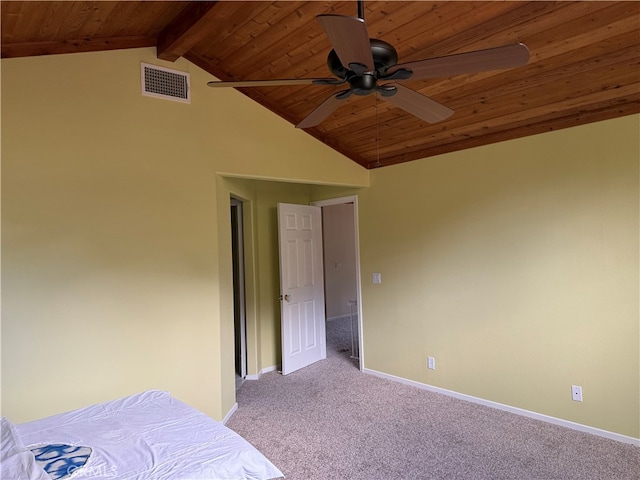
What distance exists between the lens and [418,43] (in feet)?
7.76

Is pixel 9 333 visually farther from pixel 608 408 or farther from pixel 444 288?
pixel 608 408

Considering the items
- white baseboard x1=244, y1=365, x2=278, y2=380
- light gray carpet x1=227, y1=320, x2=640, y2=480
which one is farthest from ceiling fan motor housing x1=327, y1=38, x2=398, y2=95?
white baseboard x1=244, y1=365, x2=278, y2=380

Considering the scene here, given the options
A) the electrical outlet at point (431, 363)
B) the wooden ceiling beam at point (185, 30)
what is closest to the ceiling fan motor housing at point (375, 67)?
the wooden ceiling beam at point (185, 30)

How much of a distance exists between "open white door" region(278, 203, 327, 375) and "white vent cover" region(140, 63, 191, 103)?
1665 millimetres

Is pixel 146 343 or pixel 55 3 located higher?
pixel 55 3

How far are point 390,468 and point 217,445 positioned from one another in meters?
1.39

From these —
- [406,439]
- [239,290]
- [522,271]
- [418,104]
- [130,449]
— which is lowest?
[406,439]

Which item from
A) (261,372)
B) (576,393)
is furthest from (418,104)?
(261,372)

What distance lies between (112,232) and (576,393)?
3579 mm

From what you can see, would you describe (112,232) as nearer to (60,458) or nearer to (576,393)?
(60,458)

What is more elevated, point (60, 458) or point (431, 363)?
point (60, 458)

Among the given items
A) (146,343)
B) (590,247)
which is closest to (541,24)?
(590,247)

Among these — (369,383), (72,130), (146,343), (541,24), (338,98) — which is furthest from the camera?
(369,383)

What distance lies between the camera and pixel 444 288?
139 inches
